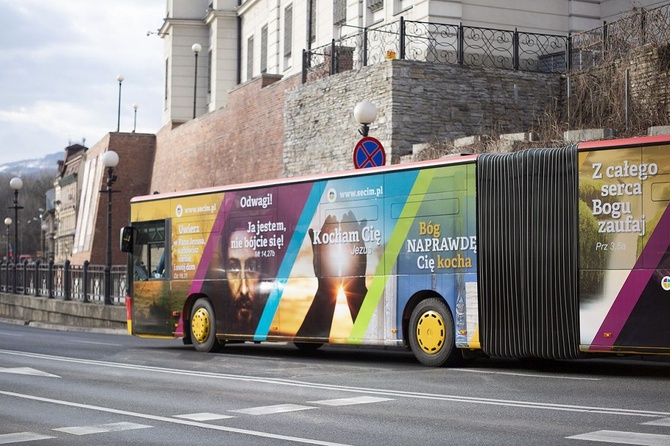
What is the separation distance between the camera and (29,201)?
186625mm

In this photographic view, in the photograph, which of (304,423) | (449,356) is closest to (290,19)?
(449,356)

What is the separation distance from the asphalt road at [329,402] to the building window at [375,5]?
18.2 metres

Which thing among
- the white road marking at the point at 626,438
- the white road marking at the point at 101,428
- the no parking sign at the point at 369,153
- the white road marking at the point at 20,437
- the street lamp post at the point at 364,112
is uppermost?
the street lamp post at the point at 364,112

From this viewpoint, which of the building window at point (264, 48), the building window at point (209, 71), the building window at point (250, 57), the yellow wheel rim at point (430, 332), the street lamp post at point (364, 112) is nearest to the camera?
the yellow wheel rim at point (430, 332)

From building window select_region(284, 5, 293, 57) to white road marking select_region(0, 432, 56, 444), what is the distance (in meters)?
38.1

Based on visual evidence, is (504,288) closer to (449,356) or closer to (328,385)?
(449,356)

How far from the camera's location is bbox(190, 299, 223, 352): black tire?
71.4 feet

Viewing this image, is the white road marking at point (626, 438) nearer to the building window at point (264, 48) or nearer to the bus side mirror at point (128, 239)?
the bus side mirror at point (128, 239)

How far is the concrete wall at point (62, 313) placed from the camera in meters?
35.0

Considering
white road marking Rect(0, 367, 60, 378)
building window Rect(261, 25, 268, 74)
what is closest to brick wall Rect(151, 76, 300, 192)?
building window Rect(261, 25, 268, 74)

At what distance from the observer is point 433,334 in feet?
56.1

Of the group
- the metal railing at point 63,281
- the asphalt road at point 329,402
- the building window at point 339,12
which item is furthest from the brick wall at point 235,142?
the asphalt road at point 329,402

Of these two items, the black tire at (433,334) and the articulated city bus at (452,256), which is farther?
the black tire at (433,334)

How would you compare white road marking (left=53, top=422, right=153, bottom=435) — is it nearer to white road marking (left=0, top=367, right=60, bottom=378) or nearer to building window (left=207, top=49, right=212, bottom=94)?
white road marking (left=0, top=367, right=60, bottom=378)
